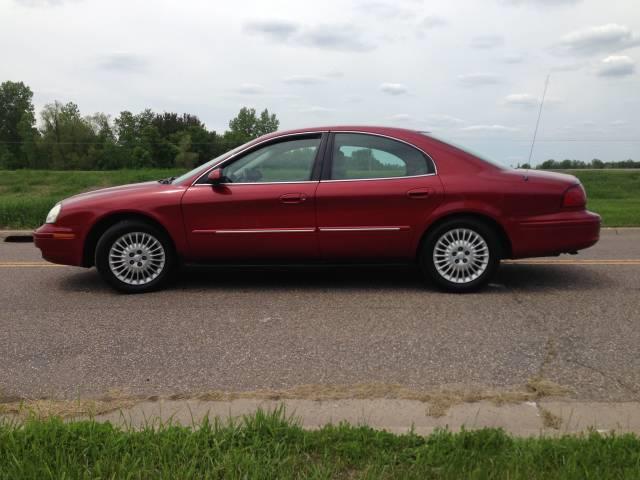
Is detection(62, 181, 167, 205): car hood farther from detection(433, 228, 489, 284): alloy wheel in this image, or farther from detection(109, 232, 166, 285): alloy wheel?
detection(433, 228, 489, 284): alloy wheel

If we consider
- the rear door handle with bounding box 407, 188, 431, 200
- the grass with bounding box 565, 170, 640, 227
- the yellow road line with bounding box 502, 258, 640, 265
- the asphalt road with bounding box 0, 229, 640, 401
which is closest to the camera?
the asphalt road with bounding box 0, 229, 640, 401

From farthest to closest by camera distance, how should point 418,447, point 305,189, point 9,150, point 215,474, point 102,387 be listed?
1. point 9,150
2. point 305,189
3. point 102,387
4. point 418,447
5. point 215,474

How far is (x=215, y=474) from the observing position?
258 cm

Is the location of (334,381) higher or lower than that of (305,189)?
lower

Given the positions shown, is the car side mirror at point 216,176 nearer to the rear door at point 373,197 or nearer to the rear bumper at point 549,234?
the rear door at point 373,197

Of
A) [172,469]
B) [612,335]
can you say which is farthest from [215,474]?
[612,335]

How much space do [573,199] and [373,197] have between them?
189cm

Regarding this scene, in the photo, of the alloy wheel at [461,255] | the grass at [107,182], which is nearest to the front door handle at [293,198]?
the alloy wheel at [461,255]

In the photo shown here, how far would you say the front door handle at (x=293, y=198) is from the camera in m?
5.98

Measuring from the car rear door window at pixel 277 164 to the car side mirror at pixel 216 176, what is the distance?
10 cm

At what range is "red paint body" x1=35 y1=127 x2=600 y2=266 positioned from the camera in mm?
5949

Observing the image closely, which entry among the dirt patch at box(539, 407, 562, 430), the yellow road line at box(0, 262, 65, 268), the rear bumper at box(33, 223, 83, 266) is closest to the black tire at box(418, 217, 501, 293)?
the dirt patch at box(539, 407, 562, 430)

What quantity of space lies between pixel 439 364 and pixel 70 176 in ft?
85.5

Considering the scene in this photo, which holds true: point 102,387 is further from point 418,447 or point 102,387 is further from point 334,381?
point 418,447
